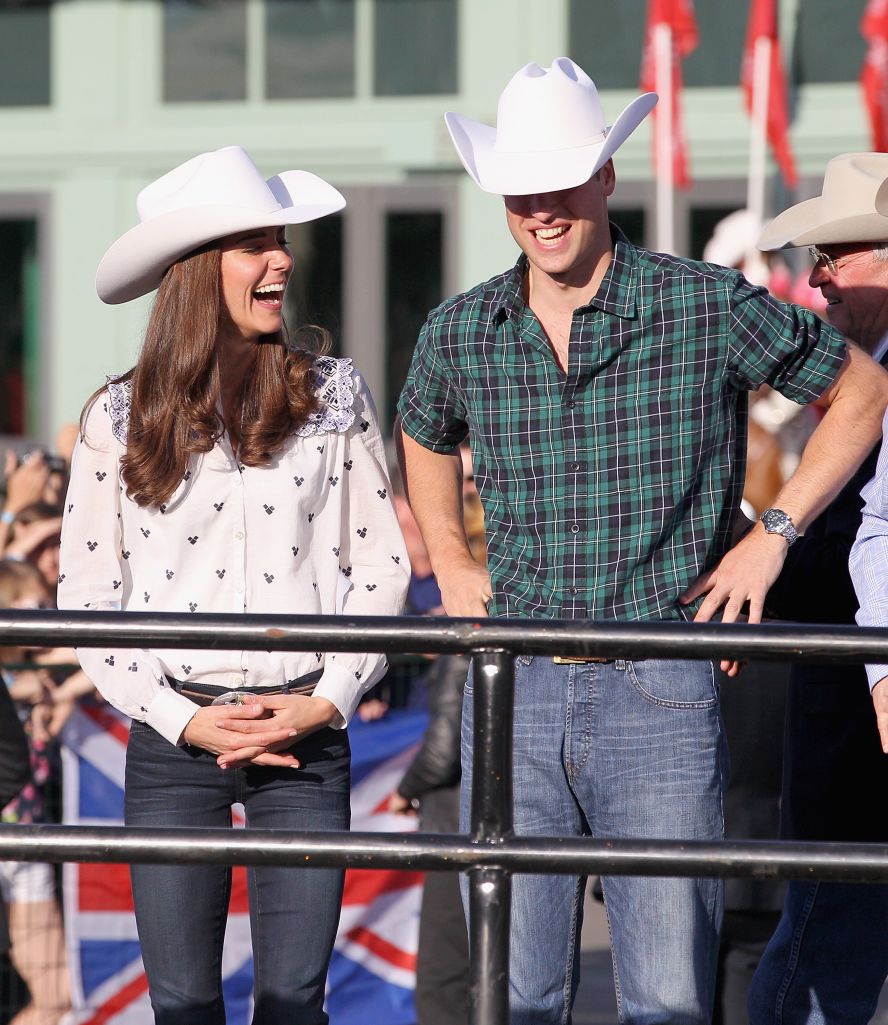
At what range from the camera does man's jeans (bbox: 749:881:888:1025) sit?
318 cm

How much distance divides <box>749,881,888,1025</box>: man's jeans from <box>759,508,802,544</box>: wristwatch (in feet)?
2.63

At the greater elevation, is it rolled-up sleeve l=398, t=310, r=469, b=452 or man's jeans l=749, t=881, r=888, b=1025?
rolled-up sleeve l=398, t=310, r=469, b=452

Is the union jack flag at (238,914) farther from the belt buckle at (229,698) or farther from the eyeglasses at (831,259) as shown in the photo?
the eyeglasses at (831,259)

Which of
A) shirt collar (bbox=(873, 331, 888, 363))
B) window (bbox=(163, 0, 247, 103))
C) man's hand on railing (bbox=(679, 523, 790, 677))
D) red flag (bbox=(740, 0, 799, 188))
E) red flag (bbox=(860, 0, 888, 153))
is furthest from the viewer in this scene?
window (bbox=(163, 0, 247, 103))

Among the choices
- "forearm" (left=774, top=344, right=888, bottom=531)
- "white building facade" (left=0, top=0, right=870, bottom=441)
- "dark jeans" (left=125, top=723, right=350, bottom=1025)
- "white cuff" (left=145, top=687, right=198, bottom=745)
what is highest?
"white building facade" (left=0, top=0, right=870, bottom=441)

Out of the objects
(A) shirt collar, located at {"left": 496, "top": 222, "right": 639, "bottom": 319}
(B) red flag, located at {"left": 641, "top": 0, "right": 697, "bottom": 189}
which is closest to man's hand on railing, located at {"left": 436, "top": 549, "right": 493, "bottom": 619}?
(A) shirt collar, located at {"left": 496, "top": 222, "right": 639, "bottom": 319}

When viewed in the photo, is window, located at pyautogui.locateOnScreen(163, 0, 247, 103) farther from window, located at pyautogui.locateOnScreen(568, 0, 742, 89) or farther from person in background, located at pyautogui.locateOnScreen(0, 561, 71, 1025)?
person in background, located at pyautogui.locateOnScreen(0, 561, 71, 1025)

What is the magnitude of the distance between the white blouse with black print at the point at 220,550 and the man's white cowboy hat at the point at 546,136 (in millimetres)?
532

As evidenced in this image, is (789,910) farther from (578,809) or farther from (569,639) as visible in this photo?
(569,639)

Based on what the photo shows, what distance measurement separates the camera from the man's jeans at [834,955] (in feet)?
10.4

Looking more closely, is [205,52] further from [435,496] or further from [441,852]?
[441,852]

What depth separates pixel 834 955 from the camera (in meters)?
3.18

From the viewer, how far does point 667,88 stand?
29.8 feet

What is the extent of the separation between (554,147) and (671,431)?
23.1 inches
